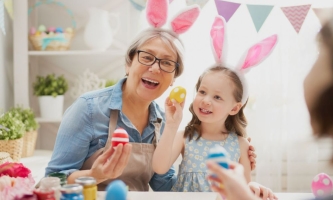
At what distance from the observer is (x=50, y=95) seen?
101 inches

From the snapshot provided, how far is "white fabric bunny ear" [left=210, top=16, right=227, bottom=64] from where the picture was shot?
1.55m

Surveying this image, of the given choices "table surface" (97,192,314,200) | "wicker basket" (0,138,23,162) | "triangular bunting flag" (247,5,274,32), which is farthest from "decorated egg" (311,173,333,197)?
"wicker basket" (0,138,23,162)

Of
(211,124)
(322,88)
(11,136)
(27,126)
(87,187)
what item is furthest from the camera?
(27,126)

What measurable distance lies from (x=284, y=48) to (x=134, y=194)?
1628 millimetres

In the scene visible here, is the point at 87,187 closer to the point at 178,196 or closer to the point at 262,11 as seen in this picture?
the point at 178,196

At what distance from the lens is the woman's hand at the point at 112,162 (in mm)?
1176

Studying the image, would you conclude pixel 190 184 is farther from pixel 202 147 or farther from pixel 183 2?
pixel 183 2

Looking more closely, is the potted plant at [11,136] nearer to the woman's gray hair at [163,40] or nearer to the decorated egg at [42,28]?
the decorated egg at [42,28]

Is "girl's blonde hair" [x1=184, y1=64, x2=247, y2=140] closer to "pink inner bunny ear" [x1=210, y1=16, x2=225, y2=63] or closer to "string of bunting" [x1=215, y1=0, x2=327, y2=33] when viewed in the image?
"pink inner bunny ear" [x1=210, y1=16, x2=225, y2=63]

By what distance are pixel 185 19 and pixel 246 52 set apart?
0.26 m

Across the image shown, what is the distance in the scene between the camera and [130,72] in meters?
1.64

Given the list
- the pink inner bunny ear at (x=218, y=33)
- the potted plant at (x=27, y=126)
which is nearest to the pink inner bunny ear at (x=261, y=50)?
the pink inner bunny ear at (x=218, y=33)

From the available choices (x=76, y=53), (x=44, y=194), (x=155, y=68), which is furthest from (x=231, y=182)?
(x=76, y=53)

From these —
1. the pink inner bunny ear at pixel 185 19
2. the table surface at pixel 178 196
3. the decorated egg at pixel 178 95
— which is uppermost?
the pink inner bunny ear at pixel 185 19
